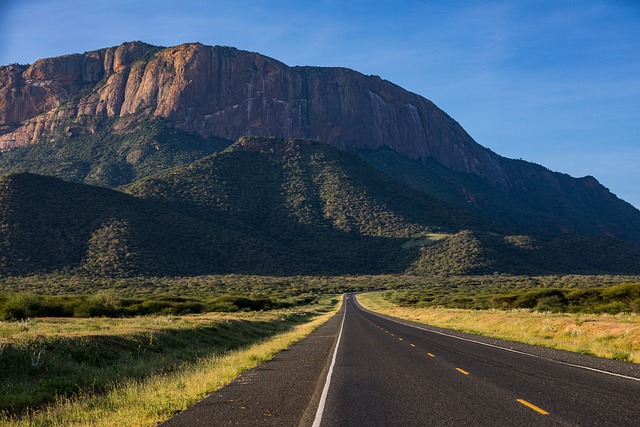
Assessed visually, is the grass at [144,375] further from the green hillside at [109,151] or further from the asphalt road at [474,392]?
the green hillside at [109,151]

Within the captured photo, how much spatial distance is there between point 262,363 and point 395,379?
655 cm

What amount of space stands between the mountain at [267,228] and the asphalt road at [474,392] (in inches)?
2914

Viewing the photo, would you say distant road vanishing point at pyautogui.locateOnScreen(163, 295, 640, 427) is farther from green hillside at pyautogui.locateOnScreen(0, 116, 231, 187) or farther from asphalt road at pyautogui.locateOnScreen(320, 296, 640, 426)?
green hillside at pyautogui.locateOnScreen(0, 116, 231, 187)

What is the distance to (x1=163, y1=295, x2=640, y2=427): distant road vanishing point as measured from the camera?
8922 mm

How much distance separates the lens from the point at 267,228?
120m

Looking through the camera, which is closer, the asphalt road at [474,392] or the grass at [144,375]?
the asphalt road at [474,392]

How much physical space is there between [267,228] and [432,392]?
110 metres

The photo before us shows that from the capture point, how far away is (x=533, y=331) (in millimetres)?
27625

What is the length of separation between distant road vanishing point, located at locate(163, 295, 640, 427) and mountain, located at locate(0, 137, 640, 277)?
73124 mm

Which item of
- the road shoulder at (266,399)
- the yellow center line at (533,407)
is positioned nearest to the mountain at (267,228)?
the road shoulder at (266,399)

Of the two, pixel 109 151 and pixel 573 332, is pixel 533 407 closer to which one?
pixel 573 332

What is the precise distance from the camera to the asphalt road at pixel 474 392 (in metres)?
A: 8.74

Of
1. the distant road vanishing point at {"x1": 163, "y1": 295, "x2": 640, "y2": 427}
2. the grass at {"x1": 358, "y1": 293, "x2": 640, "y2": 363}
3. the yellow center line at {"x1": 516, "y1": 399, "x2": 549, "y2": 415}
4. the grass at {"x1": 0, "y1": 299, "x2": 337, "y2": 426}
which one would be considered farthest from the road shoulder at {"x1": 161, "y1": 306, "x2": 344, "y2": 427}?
the grass at {"x1": 358, "y1": 293, "x2": 640, "y2": 363}

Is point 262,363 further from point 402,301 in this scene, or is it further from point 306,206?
point 306,206
